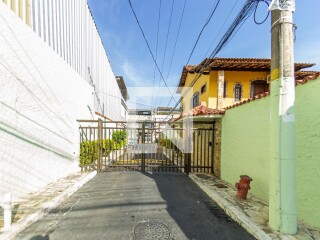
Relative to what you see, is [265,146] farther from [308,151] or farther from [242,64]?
[242,64]

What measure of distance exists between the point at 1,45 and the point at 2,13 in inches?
28.9

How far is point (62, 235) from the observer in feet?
11.4

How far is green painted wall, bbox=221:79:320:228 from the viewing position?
3.51 metres

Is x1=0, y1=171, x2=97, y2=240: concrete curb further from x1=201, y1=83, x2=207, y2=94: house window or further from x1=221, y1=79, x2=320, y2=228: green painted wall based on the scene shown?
x1=201, y1=83, x2=207, y2=94: house window

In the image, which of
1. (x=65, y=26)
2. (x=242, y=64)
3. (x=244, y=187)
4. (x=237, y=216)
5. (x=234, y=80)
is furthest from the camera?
(x=234, y=80)

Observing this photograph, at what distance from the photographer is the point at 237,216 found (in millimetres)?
4090

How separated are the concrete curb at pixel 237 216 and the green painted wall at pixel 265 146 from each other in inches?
39.6

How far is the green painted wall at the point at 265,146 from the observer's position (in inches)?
138

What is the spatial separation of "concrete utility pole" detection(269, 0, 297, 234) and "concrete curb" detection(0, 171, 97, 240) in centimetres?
461

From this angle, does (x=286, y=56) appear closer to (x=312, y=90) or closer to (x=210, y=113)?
(x=312, y=90)

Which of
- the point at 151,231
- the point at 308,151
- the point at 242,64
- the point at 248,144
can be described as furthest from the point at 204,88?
the point at 151,231

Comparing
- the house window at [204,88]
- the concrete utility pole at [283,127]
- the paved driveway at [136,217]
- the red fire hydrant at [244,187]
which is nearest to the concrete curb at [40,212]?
the paved driveway at [136,217]

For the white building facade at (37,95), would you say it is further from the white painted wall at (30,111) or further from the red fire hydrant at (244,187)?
the red fire hydrant at (244,187)

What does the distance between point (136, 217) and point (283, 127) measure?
11.3ft
